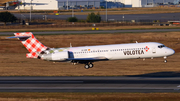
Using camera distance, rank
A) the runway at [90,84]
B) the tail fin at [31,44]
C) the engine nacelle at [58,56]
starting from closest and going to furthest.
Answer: the runway at [90,84], the engine nacelle at [58,56], the tail fin at [31,44]

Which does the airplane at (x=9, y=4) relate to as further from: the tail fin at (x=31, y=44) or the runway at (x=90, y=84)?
the runway at (x=90, y=84)

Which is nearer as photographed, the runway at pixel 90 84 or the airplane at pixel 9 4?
the runway at pixel 90 84

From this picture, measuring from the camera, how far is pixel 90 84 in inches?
1471

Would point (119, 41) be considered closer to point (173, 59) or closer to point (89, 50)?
point (173, 59)

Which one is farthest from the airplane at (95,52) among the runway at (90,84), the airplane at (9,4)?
the airplane at (9,4)

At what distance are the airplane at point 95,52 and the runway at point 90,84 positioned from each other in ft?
10.7

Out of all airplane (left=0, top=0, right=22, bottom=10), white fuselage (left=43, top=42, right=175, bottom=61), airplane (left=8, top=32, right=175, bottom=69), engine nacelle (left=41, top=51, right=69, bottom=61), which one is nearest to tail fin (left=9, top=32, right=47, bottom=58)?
airplane (left=8, top=32, right=175, bottom=69)

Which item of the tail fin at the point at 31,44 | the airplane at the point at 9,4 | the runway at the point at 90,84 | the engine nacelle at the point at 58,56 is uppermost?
the airplane at the point at 9,4

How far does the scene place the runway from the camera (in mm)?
34125

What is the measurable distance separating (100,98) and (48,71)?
22.3m

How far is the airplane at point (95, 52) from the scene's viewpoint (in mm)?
42500

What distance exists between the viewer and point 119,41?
76062 millimetres

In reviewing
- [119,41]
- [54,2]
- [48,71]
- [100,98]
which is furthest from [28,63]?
[54,2]

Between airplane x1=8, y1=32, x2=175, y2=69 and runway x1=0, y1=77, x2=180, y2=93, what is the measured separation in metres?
3.27
